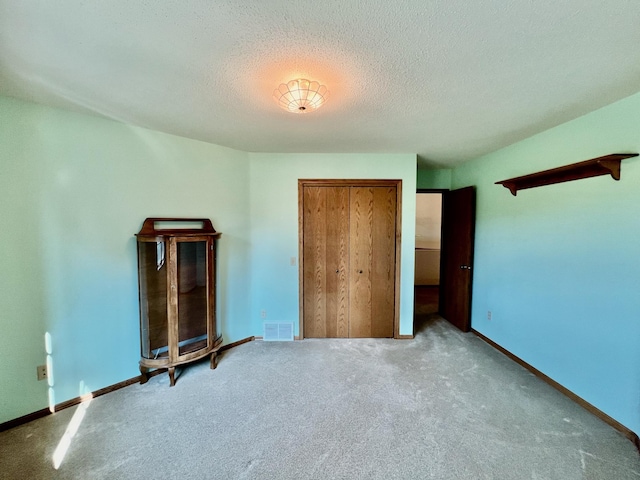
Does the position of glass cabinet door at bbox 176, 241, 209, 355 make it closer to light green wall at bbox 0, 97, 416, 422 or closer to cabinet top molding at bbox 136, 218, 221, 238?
cabinet top molding at bbox 136, 218, 221, 238

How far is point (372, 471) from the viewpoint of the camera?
1.51 m

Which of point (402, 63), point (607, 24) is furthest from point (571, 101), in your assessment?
point (402, 63)

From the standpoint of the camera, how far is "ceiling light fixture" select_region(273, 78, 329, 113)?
1559 millimetres

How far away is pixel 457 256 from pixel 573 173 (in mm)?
1772

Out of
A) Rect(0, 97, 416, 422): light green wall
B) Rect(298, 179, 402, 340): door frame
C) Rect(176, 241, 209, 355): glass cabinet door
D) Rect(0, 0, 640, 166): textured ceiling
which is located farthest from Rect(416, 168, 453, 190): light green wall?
Rect(176, 241, 209, 355): glass cabinet door

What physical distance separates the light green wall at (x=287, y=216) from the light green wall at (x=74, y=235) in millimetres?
855

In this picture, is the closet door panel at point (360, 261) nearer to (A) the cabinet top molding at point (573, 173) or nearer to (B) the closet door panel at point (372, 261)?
(B) the closet door panel at point (372, 261)

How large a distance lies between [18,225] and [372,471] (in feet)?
9.36

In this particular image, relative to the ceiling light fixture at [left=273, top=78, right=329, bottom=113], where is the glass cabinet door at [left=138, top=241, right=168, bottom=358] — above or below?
below

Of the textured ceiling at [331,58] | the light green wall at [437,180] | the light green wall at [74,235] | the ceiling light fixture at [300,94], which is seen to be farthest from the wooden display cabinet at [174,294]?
the light green wall at [437,180]

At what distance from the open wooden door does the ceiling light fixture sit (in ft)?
8.82

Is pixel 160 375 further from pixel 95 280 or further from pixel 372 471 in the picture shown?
pixel 372 471

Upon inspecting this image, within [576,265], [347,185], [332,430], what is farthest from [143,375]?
[576,265]

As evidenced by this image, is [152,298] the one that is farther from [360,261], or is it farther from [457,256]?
[457,256]
